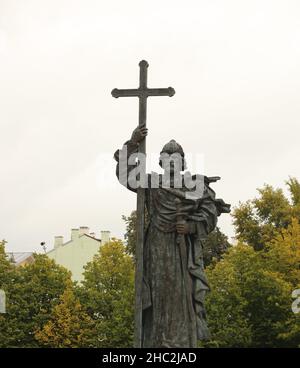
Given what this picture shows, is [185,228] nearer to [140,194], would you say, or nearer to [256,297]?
[140,194]

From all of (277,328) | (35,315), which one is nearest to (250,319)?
(277,328)

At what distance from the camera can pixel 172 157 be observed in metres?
10.2

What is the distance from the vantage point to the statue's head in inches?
402

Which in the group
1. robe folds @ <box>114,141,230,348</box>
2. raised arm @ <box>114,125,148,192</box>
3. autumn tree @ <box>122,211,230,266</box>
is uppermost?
autumn tree @ <box>122,211,230,266</box>

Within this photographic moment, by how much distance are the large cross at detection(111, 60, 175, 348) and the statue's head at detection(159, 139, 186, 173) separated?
49 cm

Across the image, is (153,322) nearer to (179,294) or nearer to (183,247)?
(179,294)

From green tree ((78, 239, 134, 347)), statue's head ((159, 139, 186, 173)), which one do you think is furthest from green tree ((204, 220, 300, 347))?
statue's head ((159, 139, 186, 173))

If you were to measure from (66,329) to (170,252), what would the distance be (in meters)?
26.3

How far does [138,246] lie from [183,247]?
663 mm

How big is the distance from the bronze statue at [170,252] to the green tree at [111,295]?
934 inches

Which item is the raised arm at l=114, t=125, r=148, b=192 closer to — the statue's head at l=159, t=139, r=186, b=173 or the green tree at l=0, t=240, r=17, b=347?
the statue's head at l=159, t=139, r=186, b=173

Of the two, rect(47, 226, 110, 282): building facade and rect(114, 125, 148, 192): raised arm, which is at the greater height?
rect(47, 226, 110, 282): building facade

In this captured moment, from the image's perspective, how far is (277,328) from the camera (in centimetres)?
3334

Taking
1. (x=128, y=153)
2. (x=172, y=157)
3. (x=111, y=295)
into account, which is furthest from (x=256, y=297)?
(x=128, y=153)
